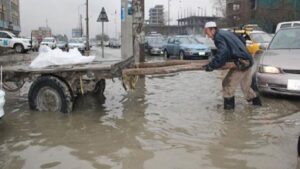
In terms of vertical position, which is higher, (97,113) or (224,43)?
(224,43)

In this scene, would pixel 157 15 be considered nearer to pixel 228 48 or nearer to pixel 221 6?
pixel 221 6

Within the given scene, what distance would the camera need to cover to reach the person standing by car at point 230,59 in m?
8.12

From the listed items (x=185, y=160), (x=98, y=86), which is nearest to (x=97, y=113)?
(x=98, y=86)

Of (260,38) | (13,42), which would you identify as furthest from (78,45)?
(260,38)

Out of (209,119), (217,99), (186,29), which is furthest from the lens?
(186,29)

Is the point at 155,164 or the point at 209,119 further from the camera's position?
the point at 209,119

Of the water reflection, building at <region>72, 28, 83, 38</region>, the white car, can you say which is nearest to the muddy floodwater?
the water reflection

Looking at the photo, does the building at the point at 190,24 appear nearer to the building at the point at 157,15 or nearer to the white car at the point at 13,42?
the building at the point at 157,15

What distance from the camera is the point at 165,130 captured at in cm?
724

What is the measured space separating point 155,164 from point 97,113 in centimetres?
356

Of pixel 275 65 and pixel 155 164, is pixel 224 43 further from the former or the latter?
pixel 155 164

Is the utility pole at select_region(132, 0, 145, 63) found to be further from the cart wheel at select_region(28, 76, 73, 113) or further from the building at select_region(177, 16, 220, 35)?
the building at select_region(177, 16, 220, 35)

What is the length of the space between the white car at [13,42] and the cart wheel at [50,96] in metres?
31.0

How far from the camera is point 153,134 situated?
7020 millimetres
